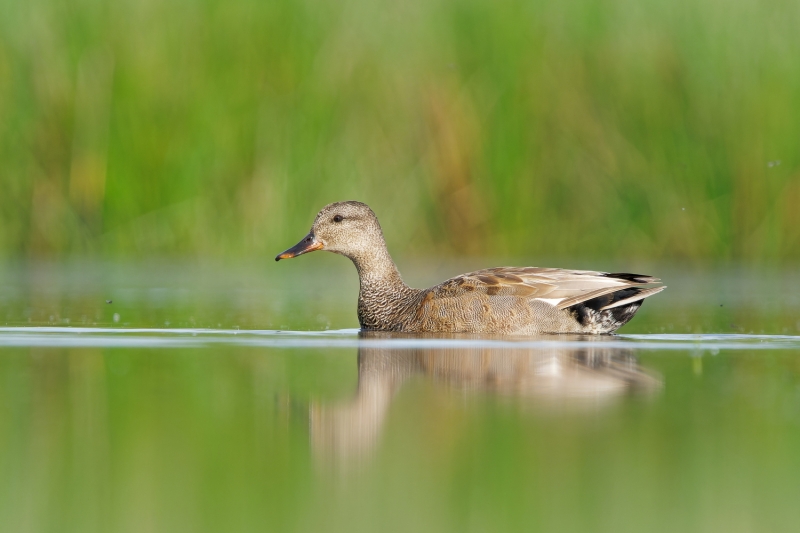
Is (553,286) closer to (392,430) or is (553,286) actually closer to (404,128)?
(392,430)

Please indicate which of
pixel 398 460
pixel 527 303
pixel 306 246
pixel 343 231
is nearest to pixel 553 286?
pixel 527 303

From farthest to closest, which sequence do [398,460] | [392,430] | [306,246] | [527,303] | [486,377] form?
1. [306,246]
2. [527,303]
3. [486,377]
4. [392,430]
5. [398,460]

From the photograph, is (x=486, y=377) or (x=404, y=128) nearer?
(x=486, y=377)

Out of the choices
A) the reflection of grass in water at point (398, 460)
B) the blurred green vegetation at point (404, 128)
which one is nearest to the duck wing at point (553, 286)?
the reflection of grass in water at point (398, 460)

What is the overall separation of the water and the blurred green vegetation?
4.38m

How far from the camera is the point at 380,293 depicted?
8.37 m

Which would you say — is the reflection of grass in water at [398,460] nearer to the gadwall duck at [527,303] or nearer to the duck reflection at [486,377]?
the duck reflection at [486,377]

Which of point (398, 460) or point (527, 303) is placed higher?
point (527, 303)

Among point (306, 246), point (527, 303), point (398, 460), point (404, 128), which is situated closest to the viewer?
point (398, 460)

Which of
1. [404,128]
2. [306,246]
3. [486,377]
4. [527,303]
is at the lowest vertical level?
[486,377]

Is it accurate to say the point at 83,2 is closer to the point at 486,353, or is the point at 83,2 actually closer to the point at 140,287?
the point at 140,287

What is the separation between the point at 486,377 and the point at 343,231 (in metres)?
3.30

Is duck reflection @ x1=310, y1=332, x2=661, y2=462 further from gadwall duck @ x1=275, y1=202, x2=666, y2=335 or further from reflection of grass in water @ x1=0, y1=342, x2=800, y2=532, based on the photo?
gadwall duck @ x1=275, y1=202, x2=666, y2=335

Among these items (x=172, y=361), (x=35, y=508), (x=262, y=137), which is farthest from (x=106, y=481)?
(x=262, y=137)
